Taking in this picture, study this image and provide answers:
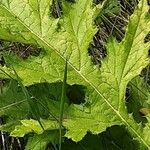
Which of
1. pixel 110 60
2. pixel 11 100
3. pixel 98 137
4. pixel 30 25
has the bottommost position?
pixel 98 137

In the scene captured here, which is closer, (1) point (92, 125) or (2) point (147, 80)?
(1) point (92, 125)

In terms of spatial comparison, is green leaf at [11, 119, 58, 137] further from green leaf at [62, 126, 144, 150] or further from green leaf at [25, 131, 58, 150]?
green leaf at [62, 126, 144, 150]

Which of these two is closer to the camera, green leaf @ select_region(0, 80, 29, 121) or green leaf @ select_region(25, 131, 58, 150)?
green leaf @ select_region(25, 131, 58, 150)

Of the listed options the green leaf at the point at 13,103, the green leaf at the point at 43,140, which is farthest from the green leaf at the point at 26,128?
the green leaf at the point at 13,103

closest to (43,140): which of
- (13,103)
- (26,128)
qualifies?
(26,128)

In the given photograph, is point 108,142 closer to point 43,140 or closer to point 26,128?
point 43,140

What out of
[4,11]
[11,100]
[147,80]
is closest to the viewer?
[4,11]

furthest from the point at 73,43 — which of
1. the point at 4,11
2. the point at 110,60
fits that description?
the point at 4,11

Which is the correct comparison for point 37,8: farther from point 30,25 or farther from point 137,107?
point 137,107

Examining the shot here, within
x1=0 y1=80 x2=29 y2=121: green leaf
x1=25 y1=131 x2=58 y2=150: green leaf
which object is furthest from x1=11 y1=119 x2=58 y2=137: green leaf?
x1=0 y1=80 x2=29 y2=121: green leaf
